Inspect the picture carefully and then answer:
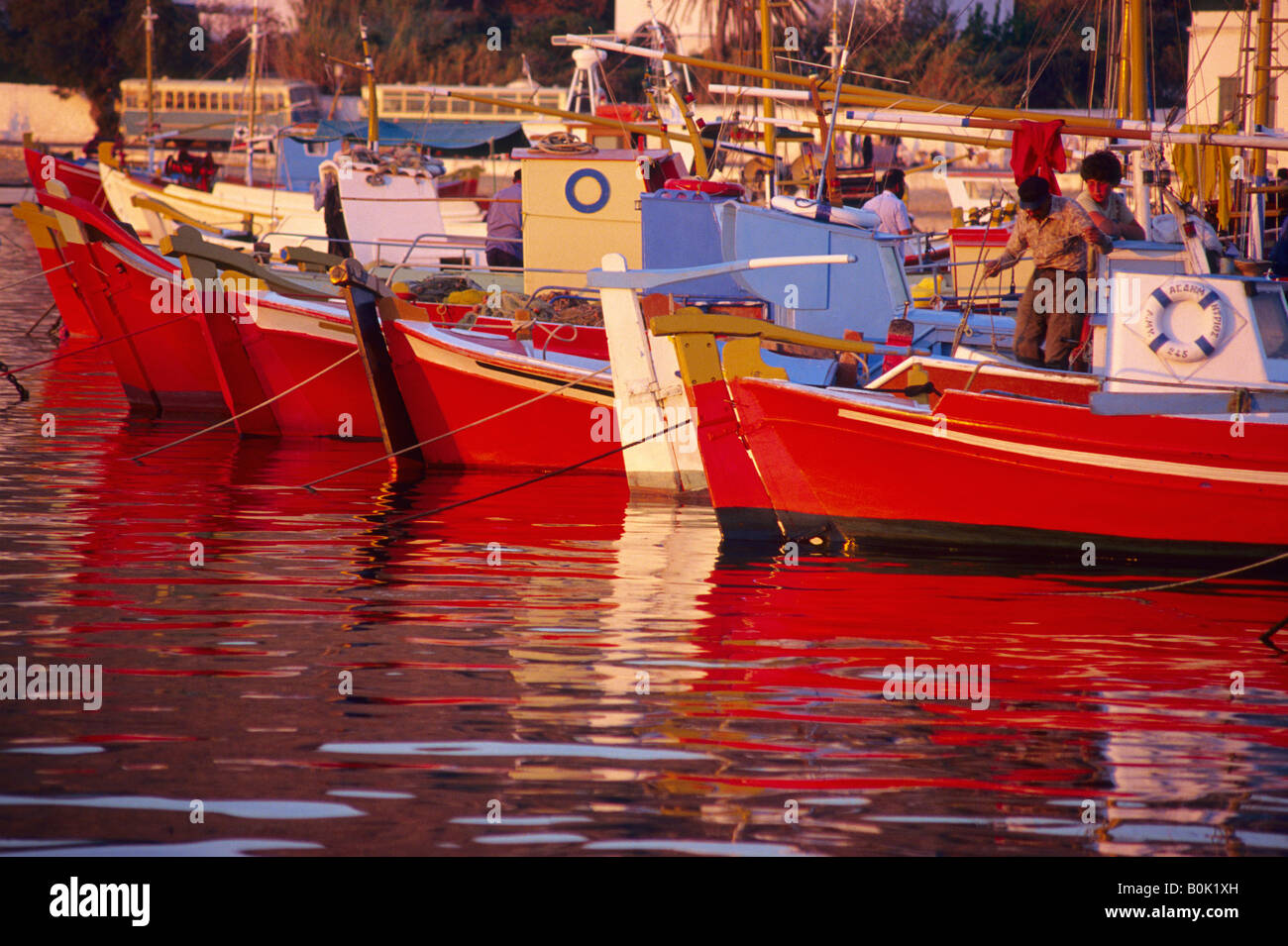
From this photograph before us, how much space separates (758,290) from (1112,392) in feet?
13.8

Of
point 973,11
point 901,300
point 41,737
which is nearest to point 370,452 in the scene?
point 901,300

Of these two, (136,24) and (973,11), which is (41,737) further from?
(136,24)

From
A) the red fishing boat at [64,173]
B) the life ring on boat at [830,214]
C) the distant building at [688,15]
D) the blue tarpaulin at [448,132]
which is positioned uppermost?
the distant building at [688,15]

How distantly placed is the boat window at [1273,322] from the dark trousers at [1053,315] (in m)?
1.07

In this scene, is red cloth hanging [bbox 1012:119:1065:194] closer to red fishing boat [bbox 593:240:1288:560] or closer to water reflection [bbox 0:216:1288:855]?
red fishing boat [bbox 593:240:1288:560]

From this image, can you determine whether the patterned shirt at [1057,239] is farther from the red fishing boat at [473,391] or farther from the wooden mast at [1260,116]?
the red fishing boat at [473,391]

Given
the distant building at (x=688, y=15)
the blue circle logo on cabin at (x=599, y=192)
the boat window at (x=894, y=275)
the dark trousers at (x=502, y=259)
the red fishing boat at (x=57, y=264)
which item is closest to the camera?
the boat window at (x=894, y=275)

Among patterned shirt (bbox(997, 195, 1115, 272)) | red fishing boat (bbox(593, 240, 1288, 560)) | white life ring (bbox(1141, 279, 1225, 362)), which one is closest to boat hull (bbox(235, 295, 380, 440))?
red fishing boat (bbox(593, 240, 1288, 560))

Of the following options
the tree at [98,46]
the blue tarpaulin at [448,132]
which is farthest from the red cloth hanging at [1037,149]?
the tree at [98,46]

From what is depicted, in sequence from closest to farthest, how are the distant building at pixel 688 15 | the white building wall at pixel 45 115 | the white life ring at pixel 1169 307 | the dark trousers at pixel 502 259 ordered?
the white life ring at pixel 1169 307, the dark trousers at pixel 502 259, the distant building at pixel 688 15, the white building wall at pixel 45 115

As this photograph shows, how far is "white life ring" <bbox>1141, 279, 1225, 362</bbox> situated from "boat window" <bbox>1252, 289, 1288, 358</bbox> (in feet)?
1.05

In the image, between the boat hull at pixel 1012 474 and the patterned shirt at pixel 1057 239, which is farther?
the patterned shirt at pixel 1057 239

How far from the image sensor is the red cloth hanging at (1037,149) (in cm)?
1113

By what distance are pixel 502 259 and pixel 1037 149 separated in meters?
8.32
